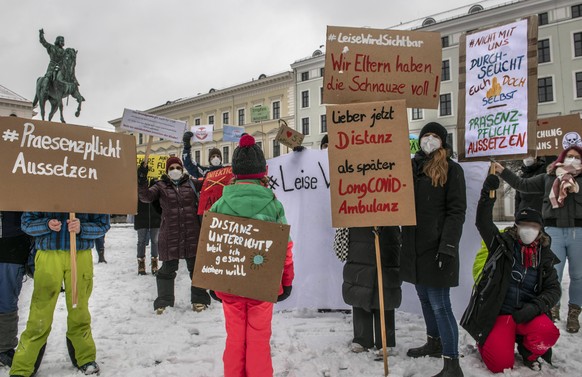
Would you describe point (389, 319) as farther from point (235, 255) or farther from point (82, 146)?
point (82, 146)

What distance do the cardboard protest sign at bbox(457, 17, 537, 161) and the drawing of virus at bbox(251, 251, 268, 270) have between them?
7.42 ft

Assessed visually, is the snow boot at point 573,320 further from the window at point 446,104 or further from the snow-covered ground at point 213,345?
the window at point 446,104

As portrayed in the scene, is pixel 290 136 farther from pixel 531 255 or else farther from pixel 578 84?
pixel 578 84

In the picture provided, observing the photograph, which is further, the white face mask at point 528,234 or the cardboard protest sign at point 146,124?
the cardboard protest sign at point 146,124

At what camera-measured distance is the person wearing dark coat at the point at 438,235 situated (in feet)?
10.0

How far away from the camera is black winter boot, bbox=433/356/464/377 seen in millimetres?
2980

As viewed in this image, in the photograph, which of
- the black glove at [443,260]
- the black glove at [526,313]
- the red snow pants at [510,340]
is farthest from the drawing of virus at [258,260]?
the black glove at [526,313]

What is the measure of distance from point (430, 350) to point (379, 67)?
2.46 metres

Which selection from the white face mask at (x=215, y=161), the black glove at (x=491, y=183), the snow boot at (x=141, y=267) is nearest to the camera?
the black glove at (x=491, y=183)

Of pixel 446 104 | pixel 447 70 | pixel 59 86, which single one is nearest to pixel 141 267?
pixel 59 86

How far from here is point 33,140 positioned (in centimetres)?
303

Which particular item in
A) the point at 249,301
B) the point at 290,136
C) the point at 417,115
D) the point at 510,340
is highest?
the point at 417,115

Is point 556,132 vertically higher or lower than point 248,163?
higher

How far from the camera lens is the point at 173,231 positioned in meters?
5.13
